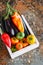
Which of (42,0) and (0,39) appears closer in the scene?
(0,39)

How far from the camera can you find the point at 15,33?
1.16 meters

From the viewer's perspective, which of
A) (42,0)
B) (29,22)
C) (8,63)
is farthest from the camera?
(42,0)

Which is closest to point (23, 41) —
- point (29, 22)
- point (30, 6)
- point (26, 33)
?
point (26, 33)

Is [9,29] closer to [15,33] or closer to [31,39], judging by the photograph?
[15,33]

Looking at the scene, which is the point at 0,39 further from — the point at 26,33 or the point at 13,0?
the point at 13,0

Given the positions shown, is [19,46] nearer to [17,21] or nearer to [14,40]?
[14,40]

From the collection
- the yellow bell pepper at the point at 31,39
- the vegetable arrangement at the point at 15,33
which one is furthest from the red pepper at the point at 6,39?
the yellow bell pepper at the point at 31,39

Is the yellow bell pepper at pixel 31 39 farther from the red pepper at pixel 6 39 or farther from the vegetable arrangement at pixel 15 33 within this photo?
the red pepper at pixel 6 39

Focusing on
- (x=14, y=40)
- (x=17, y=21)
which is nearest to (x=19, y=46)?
(x=14, y=40)

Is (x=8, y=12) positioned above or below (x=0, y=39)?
above

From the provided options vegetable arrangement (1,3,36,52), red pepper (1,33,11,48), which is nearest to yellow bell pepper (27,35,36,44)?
vegetable arrangement (1,3,36,52)

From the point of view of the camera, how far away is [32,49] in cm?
114

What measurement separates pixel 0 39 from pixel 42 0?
1.35ft

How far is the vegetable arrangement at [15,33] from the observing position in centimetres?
112
